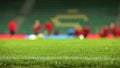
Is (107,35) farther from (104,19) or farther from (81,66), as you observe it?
(81,66)

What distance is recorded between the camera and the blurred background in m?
27.5

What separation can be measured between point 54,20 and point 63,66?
22120mm

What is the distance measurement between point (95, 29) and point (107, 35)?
4704 mm

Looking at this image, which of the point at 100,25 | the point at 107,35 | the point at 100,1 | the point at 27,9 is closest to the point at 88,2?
the point at 100,1

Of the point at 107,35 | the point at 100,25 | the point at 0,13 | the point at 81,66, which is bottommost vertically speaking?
the point at 81,66

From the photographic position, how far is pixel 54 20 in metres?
28.1

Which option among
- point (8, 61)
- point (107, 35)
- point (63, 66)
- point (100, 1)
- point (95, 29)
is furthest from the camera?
point (100, 1)

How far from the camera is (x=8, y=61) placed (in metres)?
6.62

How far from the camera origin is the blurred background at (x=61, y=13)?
27453mm

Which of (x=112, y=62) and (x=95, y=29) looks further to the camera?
(x=95, y=29)

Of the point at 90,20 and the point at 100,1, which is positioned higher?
the point at 100,1

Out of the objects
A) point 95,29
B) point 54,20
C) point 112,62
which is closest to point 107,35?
point 95,29

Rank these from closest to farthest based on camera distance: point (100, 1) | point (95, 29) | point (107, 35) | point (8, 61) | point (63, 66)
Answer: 1. point (63, 66)
2. point (8, 61)
3. point (107, 35)
4. point (95, 29)
5. point (100, 1)

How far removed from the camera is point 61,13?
93.6 ft
